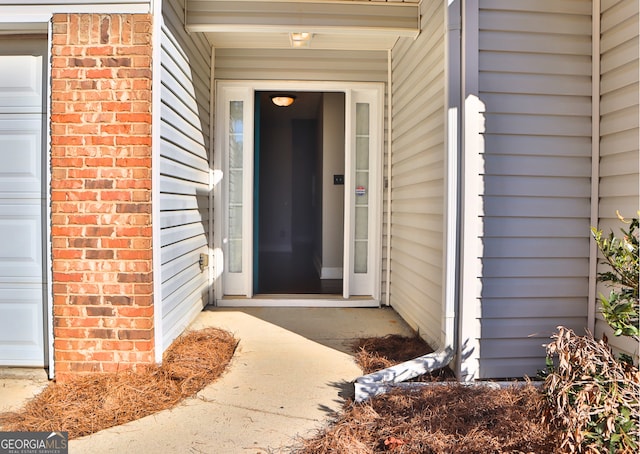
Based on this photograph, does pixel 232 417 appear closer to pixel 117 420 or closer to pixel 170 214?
pixel 117 420

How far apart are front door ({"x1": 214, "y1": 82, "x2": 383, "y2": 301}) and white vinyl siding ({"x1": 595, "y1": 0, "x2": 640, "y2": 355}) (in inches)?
90.2

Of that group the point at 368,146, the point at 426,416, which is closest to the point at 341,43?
the point at 368,146

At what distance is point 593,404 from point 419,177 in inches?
87.0

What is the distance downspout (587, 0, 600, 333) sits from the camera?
284cm

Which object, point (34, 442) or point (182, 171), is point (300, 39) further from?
point (34, 442)

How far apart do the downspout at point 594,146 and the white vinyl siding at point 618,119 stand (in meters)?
0.02

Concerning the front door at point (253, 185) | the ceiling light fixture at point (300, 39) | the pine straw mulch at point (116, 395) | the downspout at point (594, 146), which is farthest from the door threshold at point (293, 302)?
the ceiling light fixture at point (300, 39)

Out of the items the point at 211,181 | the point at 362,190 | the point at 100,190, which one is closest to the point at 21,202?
the point at 100,190

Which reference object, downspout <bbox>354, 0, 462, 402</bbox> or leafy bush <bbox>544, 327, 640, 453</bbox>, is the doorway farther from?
leafy bush <bbox>544, 327, 640, 453</bbox>

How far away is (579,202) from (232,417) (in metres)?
2.38

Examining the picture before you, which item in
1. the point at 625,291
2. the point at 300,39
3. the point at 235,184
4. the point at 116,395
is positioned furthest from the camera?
the point at 235,184

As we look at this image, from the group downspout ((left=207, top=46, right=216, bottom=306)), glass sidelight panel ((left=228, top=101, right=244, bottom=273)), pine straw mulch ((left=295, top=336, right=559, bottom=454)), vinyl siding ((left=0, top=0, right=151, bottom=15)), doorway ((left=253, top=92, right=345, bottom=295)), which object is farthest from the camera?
doorway ((left=253, top=92, right=345, bottom=295))

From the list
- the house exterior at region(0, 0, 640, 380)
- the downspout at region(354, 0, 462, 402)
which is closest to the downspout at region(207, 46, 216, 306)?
the house exterior at region(0, 0, 640, 380)

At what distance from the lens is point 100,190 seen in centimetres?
285
